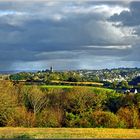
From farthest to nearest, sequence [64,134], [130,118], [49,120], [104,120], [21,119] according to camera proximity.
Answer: [130,118] → [21,119] → [49,120] → [104,120] → [64,134]

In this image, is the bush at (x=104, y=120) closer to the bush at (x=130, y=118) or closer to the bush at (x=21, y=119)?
the bush at (x=130, y=118)

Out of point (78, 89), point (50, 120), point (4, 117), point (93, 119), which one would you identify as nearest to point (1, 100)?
point (4, 117)

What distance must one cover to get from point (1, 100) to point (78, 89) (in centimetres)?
2162

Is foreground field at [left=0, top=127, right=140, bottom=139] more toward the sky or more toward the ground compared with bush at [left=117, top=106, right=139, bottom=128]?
more toward the sky

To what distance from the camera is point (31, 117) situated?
58.8 meters

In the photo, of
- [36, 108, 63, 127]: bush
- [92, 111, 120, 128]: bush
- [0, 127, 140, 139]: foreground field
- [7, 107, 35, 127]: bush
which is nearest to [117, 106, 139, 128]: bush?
[92, 111, 120, 128]: bush

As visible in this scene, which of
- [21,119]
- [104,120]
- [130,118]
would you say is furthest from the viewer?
[130,118]

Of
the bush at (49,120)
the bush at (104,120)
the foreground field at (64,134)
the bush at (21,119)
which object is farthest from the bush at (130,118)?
the foreground field at (64,134)

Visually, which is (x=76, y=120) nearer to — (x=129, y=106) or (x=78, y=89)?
(x=129, y=106)

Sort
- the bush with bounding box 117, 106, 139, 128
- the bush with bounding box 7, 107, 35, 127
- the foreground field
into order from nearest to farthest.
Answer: the foreground field < the bush with bounding box 7, 107, 35, 127 < the bush with bounding box 117, 106, 139, 128

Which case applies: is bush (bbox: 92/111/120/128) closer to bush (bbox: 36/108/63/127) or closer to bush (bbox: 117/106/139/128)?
bush (bbox: 117/106/139/128)

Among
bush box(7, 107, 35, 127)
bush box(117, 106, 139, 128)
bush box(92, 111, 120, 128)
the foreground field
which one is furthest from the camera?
bush box(117, 106, 139, 128)

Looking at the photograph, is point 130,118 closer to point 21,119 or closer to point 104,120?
point 104,120

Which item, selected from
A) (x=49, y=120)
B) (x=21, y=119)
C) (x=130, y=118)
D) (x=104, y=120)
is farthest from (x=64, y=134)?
(x=130, y=118)
